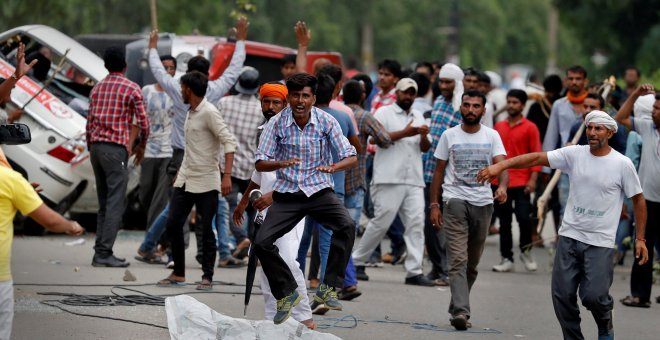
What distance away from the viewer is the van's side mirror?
28.6 ft

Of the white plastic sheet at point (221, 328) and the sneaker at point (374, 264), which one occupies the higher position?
the white plastic sheet at point (221, 328)

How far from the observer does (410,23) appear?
179 ft

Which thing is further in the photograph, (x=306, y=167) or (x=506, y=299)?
(x=506, y=299)

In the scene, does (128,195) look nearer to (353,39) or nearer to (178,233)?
(178,233)

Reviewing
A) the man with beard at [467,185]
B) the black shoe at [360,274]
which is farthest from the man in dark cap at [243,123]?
the man with beard at [467,185]

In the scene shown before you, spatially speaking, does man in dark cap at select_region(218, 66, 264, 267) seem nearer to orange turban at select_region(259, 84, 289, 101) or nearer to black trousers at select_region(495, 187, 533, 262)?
black trousers at select_region(495, 187, 533, 262)

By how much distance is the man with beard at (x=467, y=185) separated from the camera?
10.3 m

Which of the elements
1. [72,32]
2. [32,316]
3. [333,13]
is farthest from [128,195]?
[333,13]

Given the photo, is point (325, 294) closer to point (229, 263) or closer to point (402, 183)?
point (402, 183)

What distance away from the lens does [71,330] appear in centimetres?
935

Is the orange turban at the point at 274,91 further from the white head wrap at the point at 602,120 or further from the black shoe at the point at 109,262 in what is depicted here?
the black shoe at the point at 109,262

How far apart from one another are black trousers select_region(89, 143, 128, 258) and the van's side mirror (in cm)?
389

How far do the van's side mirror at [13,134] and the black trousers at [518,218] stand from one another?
6534 mm

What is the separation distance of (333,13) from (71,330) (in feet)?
130
